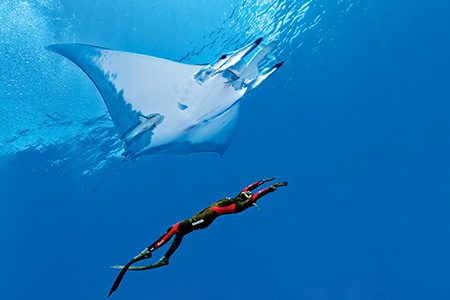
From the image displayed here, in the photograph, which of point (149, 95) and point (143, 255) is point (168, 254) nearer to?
point (143, 255)

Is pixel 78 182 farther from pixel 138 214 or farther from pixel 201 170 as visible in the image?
pixel 201 170

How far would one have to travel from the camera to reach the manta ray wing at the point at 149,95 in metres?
4.95

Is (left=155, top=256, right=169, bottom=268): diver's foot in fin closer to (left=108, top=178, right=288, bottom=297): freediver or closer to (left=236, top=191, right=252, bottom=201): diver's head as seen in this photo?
(left=108, top=178, right=288, bottom=297): freediver

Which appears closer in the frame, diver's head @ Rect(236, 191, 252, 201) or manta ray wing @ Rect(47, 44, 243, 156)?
diver's head @ Rect(236, 191, 252, 201)

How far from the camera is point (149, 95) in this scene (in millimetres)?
5504

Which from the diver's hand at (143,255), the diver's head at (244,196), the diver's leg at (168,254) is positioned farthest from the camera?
the diver's head at (244,196)

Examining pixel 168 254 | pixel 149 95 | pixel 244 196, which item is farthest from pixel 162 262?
pixel 149 95

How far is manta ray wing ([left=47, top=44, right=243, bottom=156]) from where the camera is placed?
4.95 meters

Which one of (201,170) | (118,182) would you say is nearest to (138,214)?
(118,182)

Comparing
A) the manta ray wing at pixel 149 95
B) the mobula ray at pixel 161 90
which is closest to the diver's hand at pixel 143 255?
the mobula ray at pixel 161 90

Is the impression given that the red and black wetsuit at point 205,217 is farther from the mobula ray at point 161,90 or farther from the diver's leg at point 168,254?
the mobula ray at point 161,90

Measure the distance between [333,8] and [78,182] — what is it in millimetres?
13343

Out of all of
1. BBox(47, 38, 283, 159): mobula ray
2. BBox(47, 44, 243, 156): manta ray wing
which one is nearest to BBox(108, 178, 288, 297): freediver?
BBox(47, 38, 283, 159): mobula ray

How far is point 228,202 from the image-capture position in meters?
2.48
